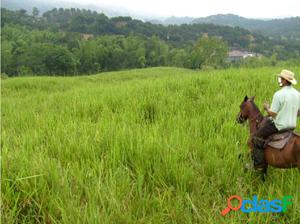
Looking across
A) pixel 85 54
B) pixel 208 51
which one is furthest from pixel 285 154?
pixel 208 51

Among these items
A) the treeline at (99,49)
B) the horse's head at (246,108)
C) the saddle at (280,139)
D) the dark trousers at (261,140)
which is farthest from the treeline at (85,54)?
the saddle at (280,139)

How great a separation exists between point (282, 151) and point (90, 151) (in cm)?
199

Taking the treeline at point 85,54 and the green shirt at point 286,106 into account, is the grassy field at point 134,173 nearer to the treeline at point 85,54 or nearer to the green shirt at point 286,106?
the green shirt at point 286,106

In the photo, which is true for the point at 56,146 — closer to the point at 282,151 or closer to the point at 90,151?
the point at 90,151

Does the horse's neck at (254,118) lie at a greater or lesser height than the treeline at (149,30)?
lesser

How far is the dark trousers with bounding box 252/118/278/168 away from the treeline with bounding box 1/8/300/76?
16.4 m

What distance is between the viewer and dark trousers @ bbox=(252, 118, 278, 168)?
9.36 ft

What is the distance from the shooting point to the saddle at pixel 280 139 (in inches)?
105

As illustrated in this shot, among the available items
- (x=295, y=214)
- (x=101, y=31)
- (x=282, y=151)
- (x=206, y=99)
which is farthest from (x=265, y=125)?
(x=101, y=31)

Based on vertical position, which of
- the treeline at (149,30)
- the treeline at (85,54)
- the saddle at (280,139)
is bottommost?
the treeline at (85,54)

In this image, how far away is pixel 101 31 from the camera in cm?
14075

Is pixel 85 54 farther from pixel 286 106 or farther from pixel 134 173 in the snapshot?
pixel 286 106

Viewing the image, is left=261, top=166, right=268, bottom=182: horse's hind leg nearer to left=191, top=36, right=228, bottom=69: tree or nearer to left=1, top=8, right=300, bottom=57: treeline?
left=191, top=36, right=228, bottom=69: tree

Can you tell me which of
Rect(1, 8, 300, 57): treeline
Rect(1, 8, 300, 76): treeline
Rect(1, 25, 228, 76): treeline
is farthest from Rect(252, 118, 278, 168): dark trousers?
Rect(1, 8, 300, 57): treeline
